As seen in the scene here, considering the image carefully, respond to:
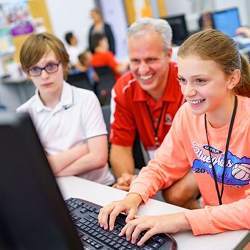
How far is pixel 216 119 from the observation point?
1205 mm

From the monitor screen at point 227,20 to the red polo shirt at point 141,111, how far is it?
9.54ft

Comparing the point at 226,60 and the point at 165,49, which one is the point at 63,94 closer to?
the point at 165,49

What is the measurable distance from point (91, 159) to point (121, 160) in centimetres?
30

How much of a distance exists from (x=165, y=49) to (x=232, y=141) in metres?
0.74

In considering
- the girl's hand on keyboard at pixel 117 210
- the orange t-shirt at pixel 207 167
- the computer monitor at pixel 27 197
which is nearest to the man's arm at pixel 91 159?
the orange t-shirt at pixel 207 167

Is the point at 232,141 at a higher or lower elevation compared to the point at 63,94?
lower

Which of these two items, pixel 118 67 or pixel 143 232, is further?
pixel 118 67

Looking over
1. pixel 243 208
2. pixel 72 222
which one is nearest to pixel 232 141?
pixel 243 208

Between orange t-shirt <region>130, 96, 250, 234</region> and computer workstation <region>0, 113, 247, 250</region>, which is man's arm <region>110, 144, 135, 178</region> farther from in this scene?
computer workstation <region>0, 113, 247, 250</region>

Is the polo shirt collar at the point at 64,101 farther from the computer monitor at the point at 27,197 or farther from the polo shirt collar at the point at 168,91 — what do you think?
the computer monitor at the point at 27,197

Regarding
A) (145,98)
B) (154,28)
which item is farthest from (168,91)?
(154,28)

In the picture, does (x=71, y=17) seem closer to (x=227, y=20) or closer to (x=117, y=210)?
(x=227, y=20)

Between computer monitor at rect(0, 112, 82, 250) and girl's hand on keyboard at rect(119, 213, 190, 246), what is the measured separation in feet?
1.30

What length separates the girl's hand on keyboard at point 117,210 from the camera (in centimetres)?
104
